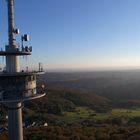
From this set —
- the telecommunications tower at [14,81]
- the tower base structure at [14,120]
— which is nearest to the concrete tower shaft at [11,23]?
the telecommunications tower at [14,81]

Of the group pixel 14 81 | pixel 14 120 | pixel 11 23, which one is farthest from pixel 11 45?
pixel 14 120

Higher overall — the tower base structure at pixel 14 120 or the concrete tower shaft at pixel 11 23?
the concrete tower shaft at pixel 11 23

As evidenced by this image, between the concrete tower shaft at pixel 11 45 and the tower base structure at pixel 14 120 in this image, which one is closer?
the concrete tower shaft at pixel 11 45

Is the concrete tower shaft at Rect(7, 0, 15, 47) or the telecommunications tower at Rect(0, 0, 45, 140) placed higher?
the concrete tower shaft at Rect(7, 0, 15, 47)

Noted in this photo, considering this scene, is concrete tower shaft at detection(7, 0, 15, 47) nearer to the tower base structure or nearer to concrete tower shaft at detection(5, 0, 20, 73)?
concrete tower shaft at detection(5, 0, 20, 73)

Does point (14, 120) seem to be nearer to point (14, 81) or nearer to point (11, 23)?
point (14, 81)

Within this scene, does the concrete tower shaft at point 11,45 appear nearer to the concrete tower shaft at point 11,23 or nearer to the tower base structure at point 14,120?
the concrete tower shaft at point 11,23

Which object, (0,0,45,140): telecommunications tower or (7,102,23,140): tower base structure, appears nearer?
(0,0,45,140): telecommunications tower

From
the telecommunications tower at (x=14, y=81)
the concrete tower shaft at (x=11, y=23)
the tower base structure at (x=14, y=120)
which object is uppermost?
the concrete tower shaft at (x=11, y=23)

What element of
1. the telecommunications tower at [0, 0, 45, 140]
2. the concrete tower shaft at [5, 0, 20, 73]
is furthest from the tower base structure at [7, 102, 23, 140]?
the concrete tower shaft at [5, 0, 20, 73]

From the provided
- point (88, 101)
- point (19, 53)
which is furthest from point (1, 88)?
point (88, 101)
